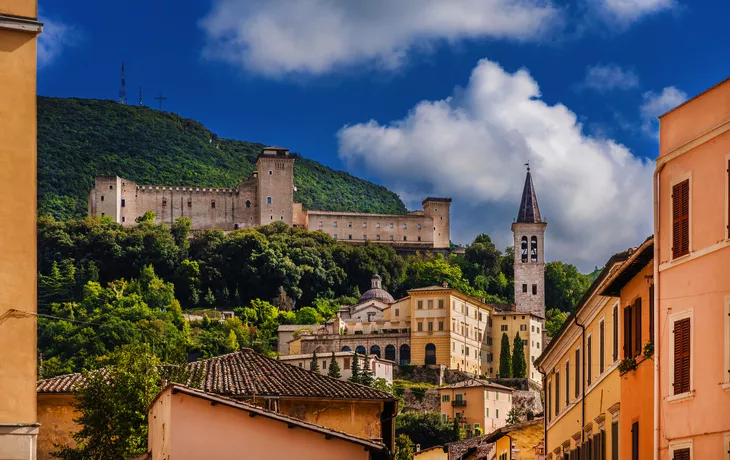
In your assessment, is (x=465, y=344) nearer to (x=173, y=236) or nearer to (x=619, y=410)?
(x=173, y=236)

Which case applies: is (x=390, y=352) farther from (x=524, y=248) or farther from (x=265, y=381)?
(x=265, y=381)

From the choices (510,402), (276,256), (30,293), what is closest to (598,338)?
(30,293)

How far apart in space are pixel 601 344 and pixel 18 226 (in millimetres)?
12503

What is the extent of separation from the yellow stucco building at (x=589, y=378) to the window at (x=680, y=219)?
3300mm

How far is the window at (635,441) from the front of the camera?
20969mm

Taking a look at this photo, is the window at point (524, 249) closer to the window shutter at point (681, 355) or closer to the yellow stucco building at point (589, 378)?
the yellow stucco building at point (589, 378)

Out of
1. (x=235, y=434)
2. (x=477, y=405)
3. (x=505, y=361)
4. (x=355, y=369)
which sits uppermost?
(x=235, y=434)

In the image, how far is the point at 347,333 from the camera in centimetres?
15575

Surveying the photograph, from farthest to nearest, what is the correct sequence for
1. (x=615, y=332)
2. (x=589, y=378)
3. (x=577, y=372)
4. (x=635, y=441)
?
(x=577, y=372) → (x=589, y=378) → (x=615, y=332) → (x=635, y=441)

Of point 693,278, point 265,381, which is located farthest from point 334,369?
point 693,278

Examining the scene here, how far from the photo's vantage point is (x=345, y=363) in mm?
133125

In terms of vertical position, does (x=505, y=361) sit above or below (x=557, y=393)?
below

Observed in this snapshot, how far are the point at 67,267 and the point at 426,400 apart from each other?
63224 millimetres

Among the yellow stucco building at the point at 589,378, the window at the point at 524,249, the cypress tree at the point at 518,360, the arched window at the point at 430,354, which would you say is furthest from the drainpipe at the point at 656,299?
the window at the point at 524,249
